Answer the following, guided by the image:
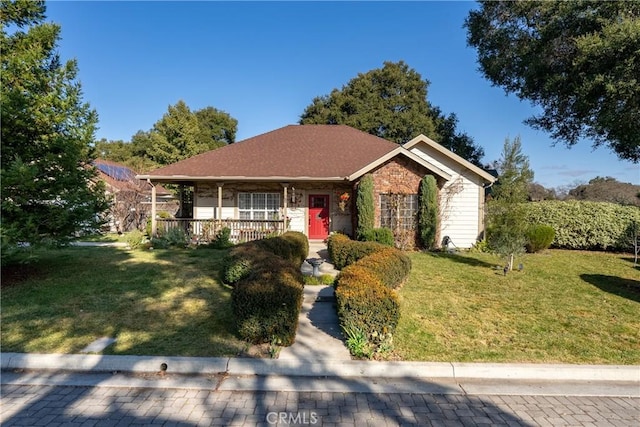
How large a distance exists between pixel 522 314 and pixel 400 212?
776cm

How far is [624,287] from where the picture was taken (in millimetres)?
8234

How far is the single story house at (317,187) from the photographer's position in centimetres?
1375

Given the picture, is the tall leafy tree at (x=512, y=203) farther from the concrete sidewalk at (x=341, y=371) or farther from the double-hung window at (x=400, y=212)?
the concrete sidewalk at (x=341, y=371)

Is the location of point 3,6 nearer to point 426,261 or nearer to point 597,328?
point 426,261

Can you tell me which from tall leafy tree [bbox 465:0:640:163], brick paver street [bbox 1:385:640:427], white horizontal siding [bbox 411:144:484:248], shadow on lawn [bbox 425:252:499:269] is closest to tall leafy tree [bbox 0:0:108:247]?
brick paver street [bbox 1:385:640:427]

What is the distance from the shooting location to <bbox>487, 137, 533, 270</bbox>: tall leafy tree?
31.1ft

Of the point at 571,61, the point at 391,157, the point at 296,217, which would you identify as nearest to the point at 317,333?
the point at 391,157

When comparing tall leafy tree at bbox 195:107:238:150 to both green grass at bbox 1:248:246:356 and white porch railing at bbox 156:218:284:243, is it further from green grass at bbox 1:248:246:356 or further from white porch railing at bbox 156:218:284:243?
green grass at bbox 1:248:246:356

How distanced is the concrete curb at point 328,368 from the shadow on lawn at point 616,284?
4477mm

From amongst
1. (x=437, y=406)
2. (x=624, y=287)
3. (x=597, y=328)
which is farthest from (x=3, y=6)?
(x=624, y=287)

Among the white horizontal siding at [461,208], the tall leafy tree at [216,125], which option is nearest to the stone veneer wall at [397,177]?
the white horizontal siding at [461,208]

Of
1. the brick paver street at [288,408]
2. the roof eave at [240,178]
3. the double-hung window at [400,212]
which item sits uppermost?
the roof eave at [240,178]

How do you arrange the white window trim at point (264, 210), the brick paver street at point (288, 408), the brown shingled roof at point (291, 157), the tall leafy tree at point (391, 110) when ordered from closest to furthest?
1. the brick paver street at point (288, 408)
2. the brown shingled roof at point (291, 157)
3. the white window trim at point (264, 210)
4. the tall leafy tree at point (391, 110)

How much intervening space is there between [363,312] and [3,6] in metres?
11.7
